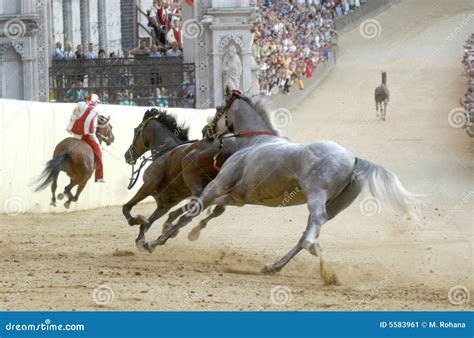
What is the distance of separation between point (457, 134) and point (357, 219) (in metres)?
15.6

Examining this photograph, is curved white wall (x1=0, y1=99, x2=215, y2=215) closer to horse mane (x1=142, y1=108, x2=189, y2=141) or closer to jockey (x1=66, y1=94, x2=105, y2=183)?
jockey (x1=66, y1=94, x2=105, y2=183)

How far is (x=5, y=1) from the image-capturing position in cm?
2822

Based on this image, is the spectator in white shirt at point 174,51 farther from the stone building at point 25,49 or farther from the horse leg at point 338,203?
the horse leg at point 338,203

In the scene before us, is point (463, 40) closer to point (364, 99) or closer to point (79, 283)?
point (364, 99)
